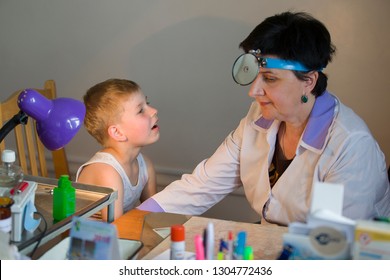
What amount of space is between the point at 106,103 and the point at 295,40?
0.71 meters

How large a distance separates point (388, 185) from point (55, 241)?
1.01m

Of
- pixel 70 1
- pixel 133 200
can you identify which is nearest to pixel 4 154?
pixel 133 200

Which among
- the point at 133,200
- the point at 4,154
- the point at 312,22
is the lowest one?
the point at 133,200

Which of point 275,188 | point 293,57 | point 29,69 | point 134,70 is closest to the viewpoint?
point 293,57

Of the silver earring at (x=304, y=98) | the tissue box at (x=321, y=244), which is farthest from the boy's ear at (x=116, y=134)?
the tissue box at (x=321, y=244)

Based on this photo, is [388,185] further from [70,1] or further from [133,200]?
[70,1]

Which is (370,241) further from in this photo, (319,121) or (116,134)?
(116,134)

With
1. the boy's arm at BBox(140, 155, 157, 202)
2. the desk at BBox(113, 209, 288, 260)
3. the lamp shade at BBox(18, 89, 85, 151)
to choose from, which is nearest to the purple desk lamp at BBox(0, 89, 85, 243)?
the lamp shade at BBox(18, 89, 85, 151)

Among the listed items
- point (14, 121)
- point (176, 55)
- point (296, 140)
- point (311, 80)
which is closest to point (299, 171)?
point (296, 140)

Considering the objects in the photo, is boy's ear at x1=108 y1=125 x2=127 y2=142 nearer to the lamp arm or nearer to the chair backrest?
the chair backrest

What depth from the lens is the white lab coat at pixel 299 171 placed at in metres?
1.43

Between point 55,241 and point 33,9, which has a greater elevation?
point 33,9

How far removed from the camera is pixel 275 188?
1.57 metres

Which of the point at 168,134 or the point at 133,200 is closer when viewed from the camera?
the point at 133,200
